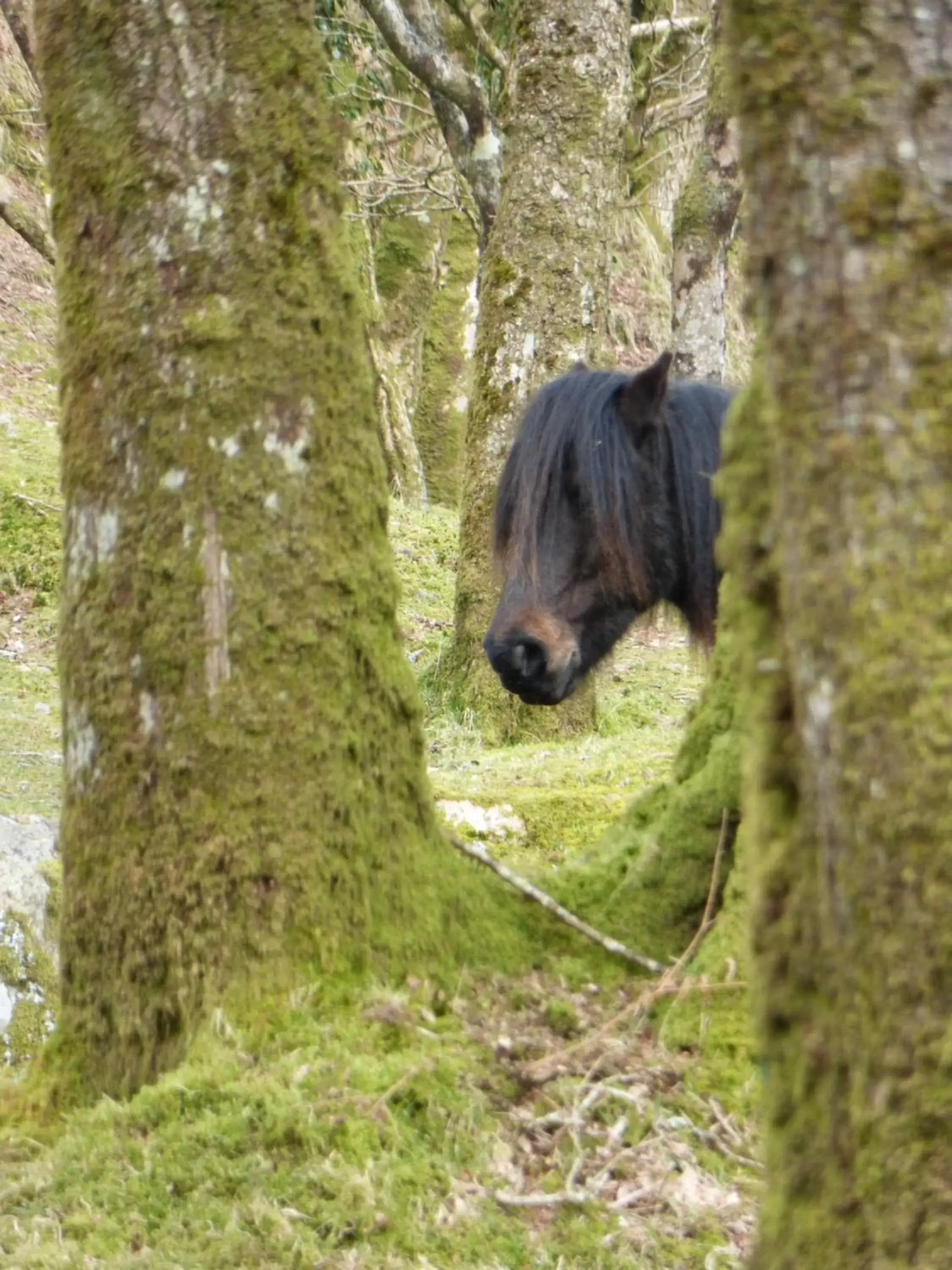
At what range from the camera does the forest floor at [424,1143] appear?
2.36 m

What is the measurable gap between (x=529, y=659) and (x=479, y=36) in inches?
361

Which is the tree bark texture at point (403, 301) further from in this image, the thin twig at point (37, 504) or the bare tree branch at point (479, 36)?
the thin twig at point (37, 504)

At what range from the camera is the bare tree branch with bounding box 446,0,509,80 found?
12219mm

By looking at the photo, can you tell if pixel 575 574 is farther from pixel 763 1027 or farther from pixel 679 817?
pixel 763 1027

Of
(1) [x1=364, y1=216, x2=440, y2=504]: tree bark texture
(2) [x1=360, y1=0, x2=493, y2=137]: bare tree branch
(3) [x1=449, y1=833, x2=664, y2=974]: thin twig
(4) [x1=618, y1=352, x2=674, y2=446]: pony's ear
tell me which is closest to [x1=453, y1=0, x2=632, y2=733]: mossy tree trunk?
(2) [x1=360, y1=0, x2=493, y2=137]: bare tree branch

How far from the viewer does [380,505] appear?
305cm

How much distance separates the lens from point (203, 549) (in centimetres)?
282

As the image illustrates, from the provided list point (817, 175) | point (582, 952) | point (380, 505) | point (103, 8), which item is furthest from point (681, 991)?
point (103, 8)

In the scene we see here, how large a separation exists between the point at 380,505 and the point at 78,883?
1.04 metres

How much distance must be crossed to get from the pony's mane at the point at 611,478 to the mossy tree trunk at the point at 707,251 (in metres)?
5.67

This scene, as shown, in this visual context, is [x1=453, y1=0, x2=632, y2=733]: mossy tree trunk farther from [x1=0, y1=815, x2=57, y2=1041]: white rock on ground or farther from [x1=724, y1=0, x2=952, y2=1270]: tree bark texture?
[x1=724, y1=0, x2=952, y2=1270]: tree bark texture

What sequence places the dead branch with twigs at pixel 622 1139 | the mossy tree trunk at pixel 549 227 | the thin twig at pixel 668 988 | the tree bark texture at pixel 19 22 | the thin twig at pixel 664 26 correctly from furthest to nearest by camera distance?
the tree bark texture at pixel 19 22 → the thin twig at pixel 664 26 → the mossy tree trunk at pixel 549 227 → the thin twig at pixel 668 988 → the dead branch with twigs at pixel 622 1139

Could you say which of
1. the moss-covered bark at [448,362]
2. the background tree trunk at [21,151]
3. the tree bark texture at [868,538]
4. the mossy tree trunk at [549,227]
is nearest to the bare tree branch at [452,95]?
the mossy tree trunk at [549,227]

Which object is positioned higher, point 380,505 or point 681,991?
point 380,505
